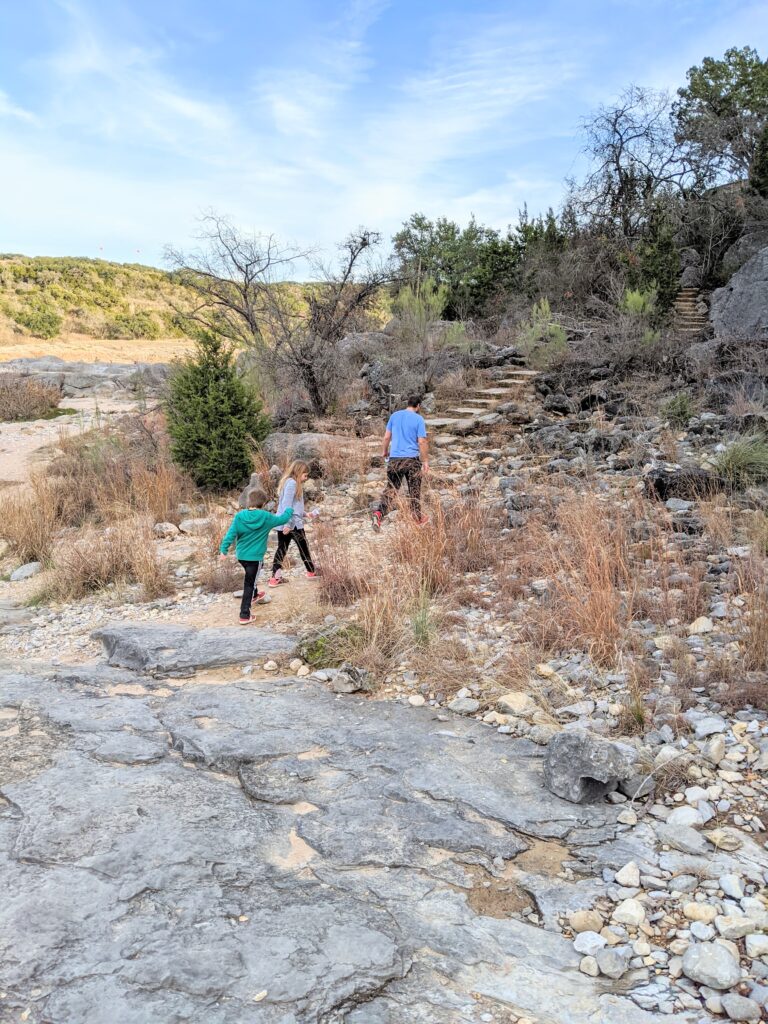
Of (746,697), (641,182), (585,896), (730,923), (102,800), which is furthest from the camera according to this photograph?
(641,182)

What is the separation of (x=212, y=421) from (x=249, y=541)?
17.1ft

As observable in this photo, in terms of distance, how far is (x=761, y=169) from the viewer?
1483 cm

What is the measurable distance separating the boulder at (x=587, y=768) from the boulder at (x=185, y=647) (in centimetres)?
208

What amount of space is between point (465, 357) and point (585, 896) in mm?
12303

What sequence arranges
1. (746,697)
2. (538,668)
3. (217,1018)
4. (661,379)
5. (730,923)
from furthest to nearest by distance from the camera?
1. (661,379)
2. (538,668)
3. (746,697)
4. (730,923)
5. (217,1018)

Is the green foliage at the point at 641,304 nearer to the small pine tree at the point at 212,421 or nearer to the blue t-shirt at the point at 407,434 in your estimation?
the small pine tree at the point at 212,421

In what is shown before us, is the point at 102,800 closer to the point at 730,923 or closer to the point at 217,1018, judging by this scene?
the point at 217,1018

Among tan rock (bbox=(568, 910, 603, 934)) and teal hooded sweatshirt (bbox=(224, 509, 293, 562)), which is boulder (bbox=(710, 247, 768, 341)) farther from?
tan rock (bbox=(568, 910, 603, 934))

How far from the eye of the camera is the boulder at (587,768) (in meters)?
2.73

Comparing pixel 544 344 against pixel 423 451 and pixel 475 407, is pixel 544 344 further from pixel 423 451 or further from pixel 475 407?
pixel 423 451

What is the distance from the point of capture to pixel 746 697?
3.23 meters

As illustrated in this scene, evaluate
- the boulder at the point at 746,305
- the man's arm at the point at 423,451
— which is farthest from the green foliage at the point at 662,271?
the man's arm at the point at 423,451

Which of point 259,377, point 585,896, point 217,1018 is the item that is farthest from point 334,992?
point 259,377

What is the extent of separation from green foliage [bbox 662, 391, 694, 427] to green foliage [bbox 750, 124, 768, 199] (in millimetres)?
8310
